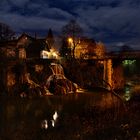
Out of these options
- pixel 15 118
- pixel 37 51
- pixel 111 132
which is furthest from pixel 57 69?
pixel 111 132

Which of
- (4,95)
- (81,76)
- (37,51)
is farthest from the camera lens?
(37,51)

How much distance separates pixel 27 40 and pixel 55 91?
34221 millimetres

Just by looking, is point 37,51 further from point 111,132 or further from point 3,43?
point 111,132

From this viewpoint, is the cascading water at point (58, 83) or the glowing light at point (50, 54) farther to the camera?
the glowing light at point (50, 54)

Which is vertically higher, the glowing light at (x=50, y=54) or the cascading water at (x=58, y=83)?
the glowing light at (x=50, y=54)

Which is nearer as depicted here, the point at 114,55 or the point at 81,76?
the point at 81,76

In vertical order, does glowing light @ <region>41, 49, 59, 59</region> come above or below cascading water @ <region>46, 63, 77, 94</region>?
above

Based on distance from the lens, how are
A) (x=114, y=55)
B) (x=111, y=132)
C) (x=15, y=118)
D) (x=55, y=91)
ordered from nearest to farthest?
(x=111, y=132) → (x=15, y=118) → (x=55, y=91) → (x=114, y=55)

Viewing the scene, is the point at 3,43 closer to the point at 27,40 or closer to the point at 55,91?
the point at 27,40

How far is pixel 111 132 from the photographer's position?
2039 cm

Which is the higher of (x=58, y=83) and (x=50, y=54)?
(x=50, y=54)

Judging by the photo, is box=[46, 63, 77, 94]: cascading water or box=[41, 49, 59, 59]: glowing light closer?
box=[46, 63, 77, 94]: cascading water

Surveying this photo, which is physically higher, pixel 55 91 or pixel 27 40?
pixel 27 40

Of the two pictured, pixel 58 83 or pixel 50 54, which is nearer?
pixel 58 83
